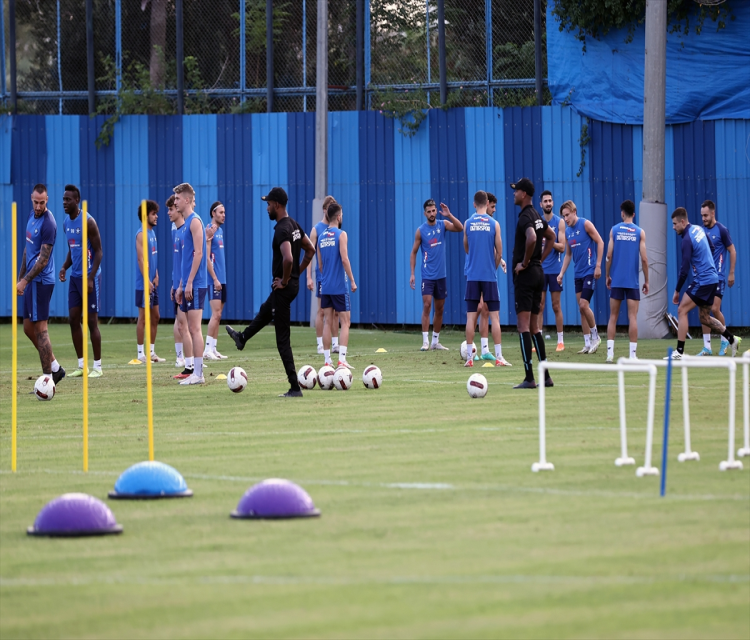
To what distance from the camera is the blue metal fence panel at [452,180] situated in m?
28.8

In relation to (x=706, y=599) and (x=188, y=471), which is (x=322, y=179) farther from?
(x=706, y=599)

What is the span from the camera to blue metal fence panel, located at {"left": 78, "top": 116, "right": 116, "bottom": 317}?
31719 mm

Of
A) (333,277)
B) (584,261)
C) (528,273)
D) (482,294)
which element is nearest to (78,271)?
(333,277)

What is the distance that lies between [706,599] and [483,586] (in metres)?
0.98

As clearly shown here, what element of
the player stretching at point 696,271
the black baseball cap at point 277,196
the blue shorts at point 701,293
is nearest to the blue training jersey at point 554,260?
the player stretching at point 696,271

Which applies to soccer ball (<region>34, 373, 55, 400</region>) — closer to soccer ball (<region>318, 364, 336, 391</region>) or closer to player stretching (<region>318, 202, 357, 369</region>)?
soccer ball (<region>318, 364, 336, 391</region>)

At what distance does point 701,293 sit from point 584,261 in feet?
10.2

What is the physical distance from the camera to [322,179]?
28.5 meters

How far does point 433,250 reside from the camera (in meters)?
23.0

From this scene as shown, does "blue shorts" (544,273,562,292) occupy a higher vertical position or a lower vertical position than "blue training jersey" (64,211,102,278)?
lower

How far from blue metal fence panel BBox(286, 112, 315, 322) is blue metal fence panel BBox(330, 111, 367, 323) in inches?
18.6

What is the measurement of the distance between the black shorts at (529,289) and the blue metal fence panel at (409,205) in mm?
14032

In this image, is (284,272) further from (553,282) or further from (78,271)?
(553,282)

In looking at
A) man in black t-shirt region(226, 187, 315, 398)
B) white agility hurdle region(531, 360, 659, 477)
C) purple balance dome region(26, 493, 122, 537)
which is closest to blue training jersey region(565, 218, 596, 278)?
man in black t-shirt region(226, 187, 315, 398)
